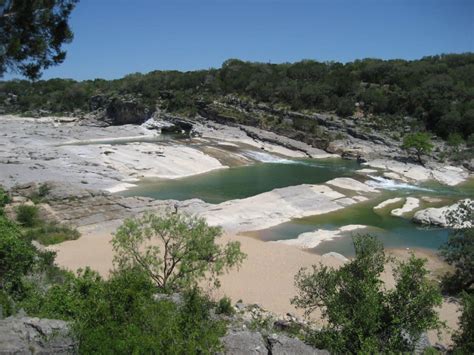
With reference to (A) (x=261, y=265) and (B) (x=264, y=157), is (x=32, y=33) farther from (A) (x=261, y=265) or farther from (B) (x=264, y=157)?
(B) (x=264, y=157)

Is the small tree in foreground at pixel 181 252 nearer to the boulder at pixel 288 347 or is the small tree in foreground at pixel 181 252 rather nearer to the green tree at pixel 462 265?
the boulder at pixel 288 347

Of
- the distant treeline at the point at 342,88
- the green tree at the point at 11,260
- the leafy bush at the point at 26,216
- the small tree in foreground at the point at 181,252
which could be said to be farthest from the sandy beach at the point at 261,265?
the distant treeline at the point at 342,88

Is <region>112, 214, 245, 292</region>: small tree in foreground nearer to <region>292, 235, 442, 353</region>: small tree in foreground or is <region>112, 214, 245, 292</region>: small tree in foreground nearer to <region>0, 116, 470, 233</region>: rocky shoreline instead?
<region>292, 235, 442, 353</region>: small tree in foreground

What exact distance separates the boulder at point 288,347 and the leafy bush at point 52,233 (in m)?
21.9

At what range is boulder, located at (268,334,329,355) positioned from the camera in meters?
12.1

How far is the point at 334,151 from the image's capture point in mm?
76312

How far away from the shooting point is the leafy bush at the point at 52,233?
3011cm

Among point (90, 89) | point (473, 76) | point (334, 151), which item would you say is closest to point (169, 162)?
point (334, 151)

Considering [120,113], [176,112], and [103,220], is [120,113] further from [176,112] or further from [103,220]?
[103,220]

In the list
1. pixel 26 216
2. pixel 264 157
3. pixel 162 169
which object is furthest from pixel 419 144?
pixel 26 216

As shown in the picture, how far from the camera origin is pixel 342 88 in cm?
9131

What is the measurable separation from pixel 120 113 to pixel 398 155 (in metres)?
65.6

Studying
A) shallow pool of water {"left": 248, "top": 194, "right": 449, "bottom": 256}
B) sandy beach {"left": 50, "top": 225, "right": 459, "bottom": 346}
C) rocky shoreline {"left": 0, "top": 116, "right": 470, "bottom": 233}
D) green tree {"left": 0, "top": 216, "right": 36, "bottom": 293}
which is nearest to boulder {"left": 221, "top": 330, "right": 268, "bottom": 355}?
sandy beach {"left": 50, "top": 225, "right": 459, "bottom": 346}

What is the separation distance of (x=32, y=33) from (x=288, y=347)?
11.4 metres
